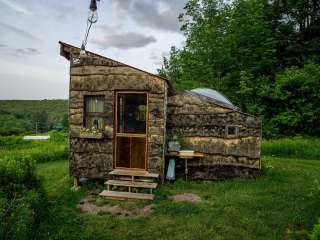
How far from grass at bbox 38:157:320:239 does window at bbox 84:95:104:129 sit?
203 centimetres

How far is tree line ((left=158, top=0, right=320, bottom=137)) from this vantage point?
19.5 m

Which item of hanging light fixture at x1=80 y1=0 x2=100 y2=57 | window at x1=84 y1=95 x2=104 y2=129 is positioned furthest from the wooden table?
hanging light fixture at x1=80 y1=0 x2=100 y2=57

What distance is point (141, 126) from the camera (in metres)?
9.66

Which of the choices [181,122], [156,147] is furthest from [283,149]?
[156,147]

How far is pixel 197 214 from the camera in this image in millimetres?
7055

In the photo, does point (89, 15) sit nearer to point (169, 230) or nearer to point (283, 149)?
point (169, 230)

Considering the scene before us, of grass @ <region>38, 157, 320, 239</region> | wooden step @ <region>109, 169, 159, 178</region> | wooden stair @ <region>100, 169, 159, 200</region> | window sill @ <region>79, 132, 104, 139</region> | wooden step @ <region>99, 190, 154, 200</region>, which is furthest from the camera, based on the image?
window sill @ <region>79, 132, 104, 139</region>

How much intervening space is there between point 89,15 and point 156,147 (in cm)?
456

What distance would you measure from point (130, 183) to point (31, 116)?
52.2 m

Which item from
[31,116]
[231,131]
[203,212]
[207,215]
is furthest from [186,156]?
[31,116]

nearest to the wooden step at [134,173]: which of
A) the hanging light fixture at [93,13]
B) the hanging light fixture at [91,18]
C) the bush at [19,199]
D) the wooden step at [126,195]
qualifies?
the wooden step at [126,195]

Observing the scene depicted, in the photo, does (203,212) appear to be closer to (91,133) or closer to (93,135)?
(93,135)

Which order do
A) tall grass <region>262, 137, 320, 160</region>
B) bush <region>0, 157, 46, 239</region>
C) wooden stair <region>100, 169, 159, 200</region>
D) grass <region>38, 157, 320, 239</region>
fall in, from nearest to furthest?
1. bush <region>0, 157, 46, 239</region>
2. grass <region>38, 157, 320, 239</region>
3. wooden stair <region>100, 169, 159, 200</region>
4. tall grass <region>262, 137, 320, 160</region>

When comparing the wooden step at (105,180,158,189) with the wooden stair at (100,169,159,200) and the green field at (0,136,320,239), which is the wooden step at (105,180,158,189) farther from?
the green field at (0,136,320,239)
